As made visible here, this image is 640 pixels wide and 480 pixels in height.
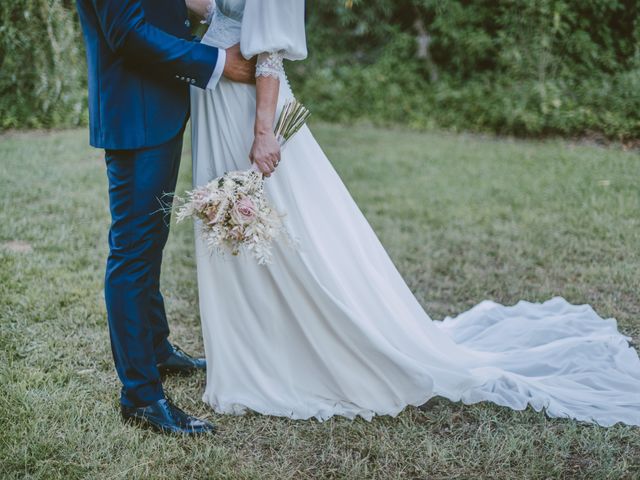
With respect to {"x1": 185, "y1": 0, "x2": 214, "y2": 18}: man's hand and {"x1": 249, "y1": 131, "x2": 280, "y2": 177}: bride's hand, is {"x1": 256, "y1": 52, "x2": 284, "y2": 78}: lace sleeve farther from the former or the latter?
{"x1": 185, "y1": 0, "x2": 214, "y2": 18}: man's hand

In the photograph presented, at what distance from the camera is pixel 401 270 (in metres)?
4.70

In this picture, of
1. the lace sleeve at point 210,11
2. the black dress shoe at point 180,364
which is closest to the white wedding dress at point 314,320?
the lace sleeve at point 210,11

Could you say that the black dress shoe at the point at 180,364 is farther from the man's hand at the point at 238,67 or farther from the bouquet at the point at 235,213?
the man's hand at the point at 238,67

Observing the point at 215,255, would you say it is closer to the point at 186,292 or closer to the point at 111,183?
the point at 111,183

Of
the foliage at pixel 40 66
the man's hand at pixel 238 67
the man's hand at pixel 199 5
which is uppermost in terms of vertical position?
the man's hand at pixel 199 5

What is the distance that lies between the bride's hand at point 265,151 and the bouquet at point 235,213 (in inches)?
3.8

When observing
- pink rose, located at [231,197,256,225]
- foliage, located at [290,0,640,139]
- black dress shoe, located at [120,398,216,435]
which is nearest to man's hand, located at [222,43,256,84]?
pink rose, located at [231,197,256,225]

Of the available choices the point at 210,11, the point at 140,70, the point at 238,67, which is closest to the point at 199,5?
the point at 210,11

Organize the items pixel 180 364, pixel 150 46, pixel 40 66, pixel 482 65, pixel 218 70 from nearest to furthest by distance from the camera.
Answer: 1. pixel 150 46
2. pixel 218 70
3. pixel 180 364
4. pixel 40 66
5. pixel 482 65

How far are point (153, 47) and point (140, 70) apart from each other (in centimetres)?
11

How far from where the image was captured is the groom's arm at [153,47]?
239 centimetres

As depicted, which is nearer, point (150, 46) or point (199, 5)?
point (150, 46)

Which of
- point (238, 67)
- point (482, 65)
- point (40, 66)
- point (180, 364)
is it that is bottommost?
point (180, 364)

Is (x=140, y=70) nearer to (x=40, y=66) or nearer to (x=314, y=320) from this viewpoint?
(x=314, y=320)
